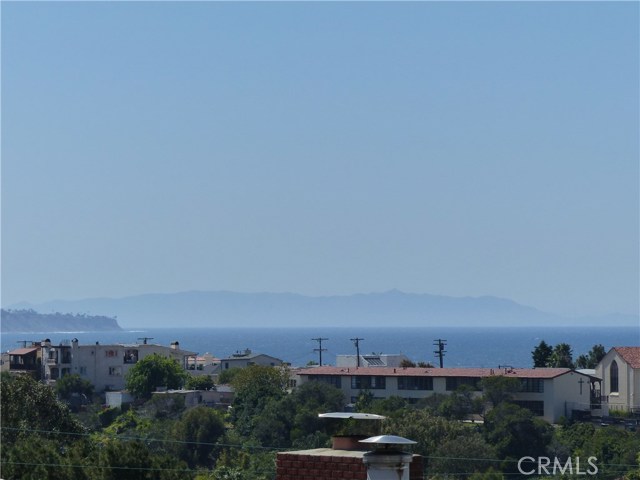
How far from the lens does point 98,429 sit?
7369 cm

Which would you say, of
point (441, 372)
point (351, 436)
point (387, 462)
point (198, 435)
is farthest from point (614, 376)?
point (387, 462)

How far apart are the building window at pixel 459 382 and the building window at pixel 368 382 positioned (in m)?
4.28

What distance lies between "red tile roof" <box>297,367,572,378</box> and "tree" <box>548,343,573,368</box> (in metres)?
9.25

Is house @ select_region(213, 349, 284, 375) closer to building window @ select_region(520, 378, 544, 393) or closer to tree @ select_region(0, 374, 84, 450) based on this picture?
building window @ select_region(520, 378, 544, 393)

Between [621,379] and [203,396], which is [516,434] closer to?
[621,379]

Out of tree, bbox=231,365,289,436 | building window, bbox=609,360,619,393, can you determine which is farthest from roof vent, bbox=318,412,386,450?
building window, bbox=609,360,619,393

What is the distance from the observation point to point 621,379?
243 ft

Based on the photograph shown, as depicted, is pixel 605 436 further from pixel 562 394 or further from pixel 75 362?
pixel 75 362

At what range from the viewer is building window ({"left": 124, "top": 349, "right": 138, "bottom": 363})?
93925mm

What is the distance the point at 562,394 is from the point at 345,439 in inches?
2459

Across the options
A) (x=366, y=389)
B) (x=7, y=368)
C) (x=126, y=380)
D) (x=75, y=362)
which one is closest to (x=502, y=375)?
(x=366, y=389)

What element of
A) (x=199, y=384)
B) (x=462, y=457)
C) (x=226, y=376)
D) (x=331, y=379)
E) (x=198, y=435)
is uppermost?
(x=331, y=379)

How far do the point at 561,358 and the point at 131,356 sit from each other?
1271 inches

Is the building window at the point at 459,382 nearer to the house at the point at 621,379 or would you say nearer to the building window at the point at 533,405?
the building window at the point at 533,405
